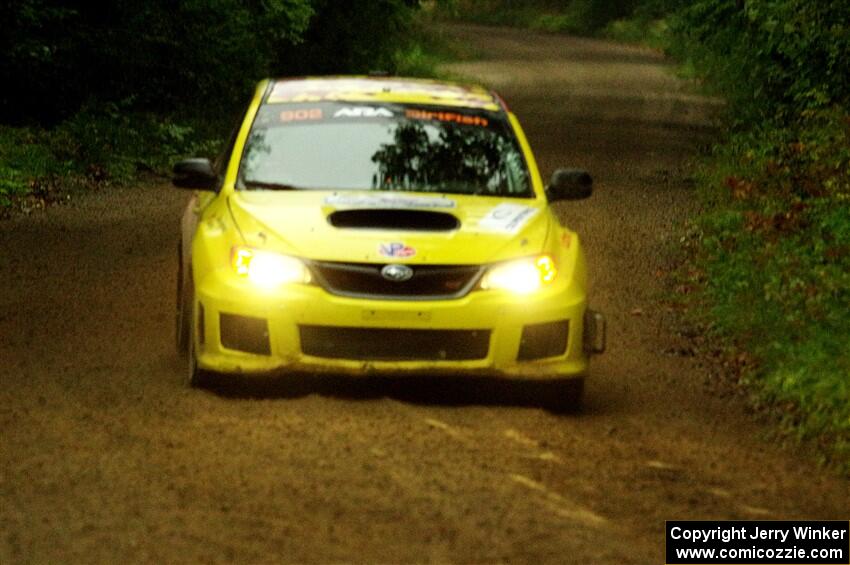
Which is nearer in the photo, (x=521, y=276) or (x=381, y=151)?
(x=521, y=276)

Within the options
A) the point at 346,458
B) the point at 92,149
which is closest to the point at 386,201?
the point at 346,458

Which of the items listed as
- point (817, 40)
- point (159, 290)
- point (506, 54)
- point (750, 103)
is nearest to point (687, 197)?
point (817, 40)

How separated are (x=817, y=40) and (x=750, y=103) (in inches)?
154

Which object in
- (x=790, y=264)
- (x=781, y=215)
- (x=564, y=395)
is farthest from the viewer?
(x=781, y=215)

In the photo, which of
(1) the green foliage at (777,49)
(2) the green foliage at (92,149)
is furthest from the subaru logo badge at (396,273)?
(1) the green foliage at (777,49)

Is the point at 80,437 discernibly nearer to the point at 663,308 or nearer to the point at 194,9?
the point at 663,308

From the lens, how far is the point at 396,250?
9.31 m

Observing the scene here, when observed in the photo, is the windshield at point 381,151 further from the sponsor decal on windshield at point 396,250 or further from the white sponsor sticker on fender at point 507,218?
the sponsor decal on windshield at point 396,250

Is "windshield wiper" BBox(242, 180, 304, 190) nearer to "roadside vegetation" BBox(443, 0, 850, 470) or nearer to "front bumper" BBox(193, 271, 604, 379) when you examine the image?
"front bumper" BBox(193, 271, 604, 379)

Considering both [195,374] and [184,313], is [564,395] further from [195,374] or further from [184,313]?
[184,313]

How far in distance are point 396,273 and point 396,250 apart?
4.6 inches

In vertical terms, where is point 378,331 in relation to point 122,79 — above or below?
above

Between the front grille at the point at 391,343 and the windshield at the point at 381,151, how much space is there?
1159 millimetres


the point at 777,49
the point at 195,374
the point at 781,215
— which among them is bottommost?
the point at 777,49
